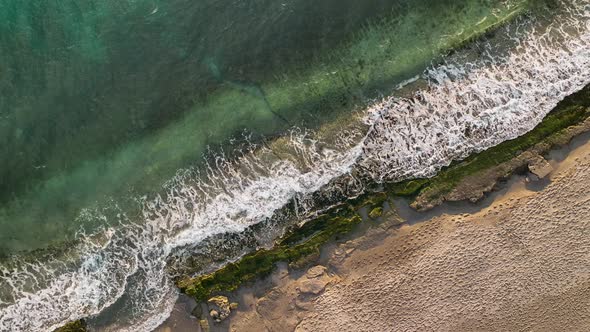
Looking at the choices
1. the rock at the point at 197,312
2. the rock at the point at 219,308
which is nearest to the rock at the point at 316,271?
the rock at the point at 219,308

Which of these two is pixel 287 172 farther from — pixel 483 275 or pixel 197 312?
pixel 483 275

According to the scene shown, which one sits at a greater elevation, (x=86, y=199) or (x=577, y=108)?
(x=86, y=199)

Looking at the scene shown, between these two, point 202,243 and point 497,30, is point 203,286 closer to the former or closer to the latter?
point 202,243

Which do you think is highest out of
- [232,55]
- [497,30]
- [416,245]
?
[232,55]

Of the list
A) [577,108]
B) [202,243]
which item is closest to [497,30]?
[577,108]

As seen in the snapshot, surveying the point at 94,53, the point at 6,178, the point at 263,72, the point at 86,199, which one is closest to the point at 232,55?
the point at 263,72

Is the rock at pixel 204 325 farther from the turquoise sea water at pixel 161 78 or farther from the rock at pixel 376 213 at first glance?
the rock at pixel 376 213

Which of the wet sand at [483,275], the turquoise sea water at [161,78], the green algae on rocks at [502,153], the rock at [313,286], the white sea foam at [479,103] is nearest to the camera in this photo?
the wet sand at [483,275]
